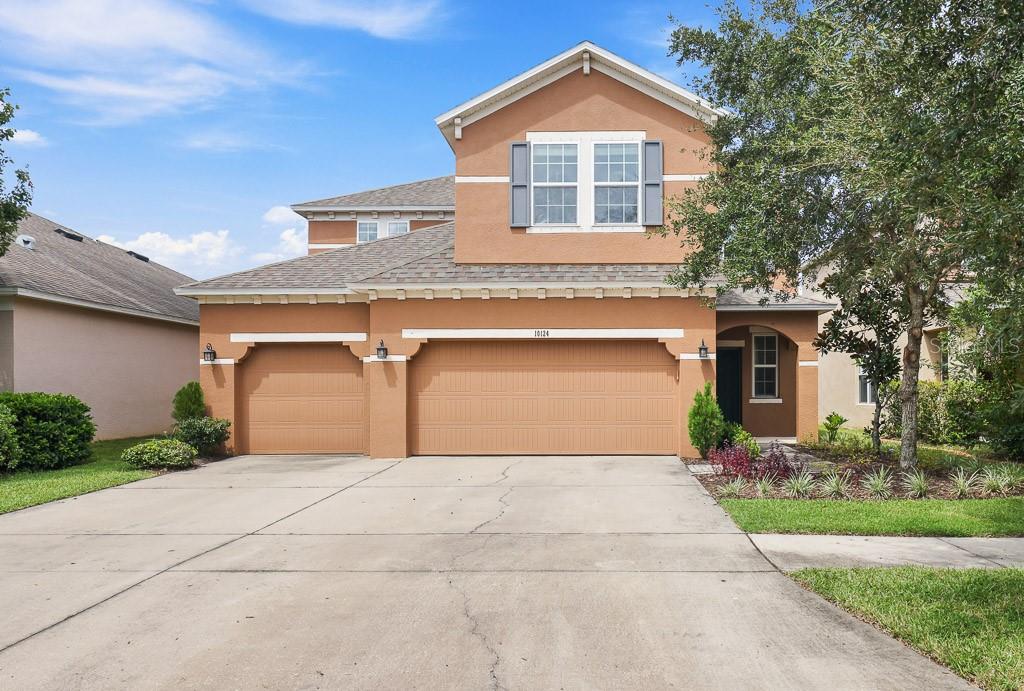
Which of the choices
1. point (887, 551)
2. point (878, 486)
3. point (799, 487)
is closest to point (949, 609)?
point (887, 551)

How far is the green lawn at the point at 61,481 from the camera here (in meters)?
11.0

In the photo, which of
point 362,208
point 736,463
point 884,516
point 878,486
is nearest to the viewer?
point 884,516

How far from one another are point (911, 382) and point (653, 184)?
6.42 metres

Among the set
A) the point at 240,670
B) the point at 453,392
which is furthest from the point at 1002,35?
the point at 453,392

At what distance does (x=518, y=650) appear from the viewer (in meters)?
5.09

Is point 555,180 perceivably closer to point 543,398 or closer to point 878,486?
point 543,398

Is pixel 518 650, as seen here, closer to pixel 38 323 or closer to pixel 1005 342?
pixel 1005 342

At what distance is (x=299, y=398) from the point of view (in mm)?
16156

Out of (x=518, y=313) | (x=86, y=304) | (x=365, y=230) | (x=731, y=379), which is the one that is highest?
(x=365, y=230)

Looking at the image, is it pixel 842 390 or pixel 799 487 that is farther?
pixel 842 390

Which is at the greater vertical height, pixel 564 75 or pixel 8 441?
pixel 564 75

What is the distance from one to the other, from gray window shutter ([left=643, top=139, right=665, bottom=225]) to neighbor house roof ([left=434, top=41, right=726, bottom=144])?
1060 millimetres

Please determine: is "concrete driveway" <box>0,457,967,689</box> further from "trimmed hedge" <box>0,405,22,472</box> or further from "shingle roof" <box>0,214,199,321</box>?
"shingle roof" <box>0,214,199,321</box>

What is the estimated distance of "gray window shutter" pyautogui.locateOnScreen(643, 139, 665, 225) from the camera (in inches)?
603
